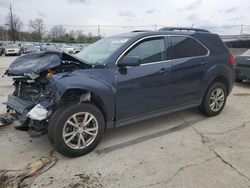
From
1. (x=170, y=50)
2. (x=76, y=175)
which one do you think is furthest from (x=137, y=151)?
(x=170, y=50)

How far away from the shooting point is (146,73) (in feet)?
13.3

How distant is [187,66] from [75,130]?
234 cm

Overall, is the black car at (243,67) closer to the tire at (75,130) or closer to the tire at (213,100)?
the tire at (213,100)

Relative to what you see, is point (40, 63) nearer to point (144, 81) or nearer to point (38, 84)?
point (38, 84)

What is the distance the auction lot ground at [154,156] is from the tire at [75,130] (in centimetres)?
Result: 15

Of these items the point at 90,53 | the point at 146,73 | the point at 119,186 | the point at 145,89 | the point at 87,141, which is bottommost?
the point at 119,186

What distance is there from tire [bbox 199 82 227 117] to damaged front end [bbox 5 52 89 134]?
8.78 ft

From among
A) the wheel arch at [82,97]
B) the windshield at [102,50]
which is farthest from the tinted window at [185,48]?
the wheel arch at [82,97]

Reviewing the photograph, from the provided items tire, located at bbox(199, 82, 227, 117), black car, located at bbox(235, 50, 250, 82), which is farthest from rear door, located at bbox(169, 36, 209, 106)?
black car, located at bbox(235, 50, 250, 82)

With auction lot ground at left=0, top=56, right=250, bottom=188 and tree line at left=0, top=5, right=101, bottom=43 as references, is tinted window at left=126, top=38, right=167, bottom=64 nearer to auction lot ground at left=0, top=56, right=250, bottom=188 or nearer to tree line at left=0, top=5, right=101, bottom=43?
auction lot ground at left=0, top=56, right=250, bottom=188

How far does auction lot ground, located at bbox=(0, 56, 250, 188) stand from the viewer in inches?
119

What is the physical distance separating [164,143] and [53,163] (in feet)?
5.62

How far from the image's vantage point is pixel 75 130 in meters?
3.53

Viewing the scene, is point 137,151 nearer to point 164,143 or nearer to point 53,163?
point 164,143
